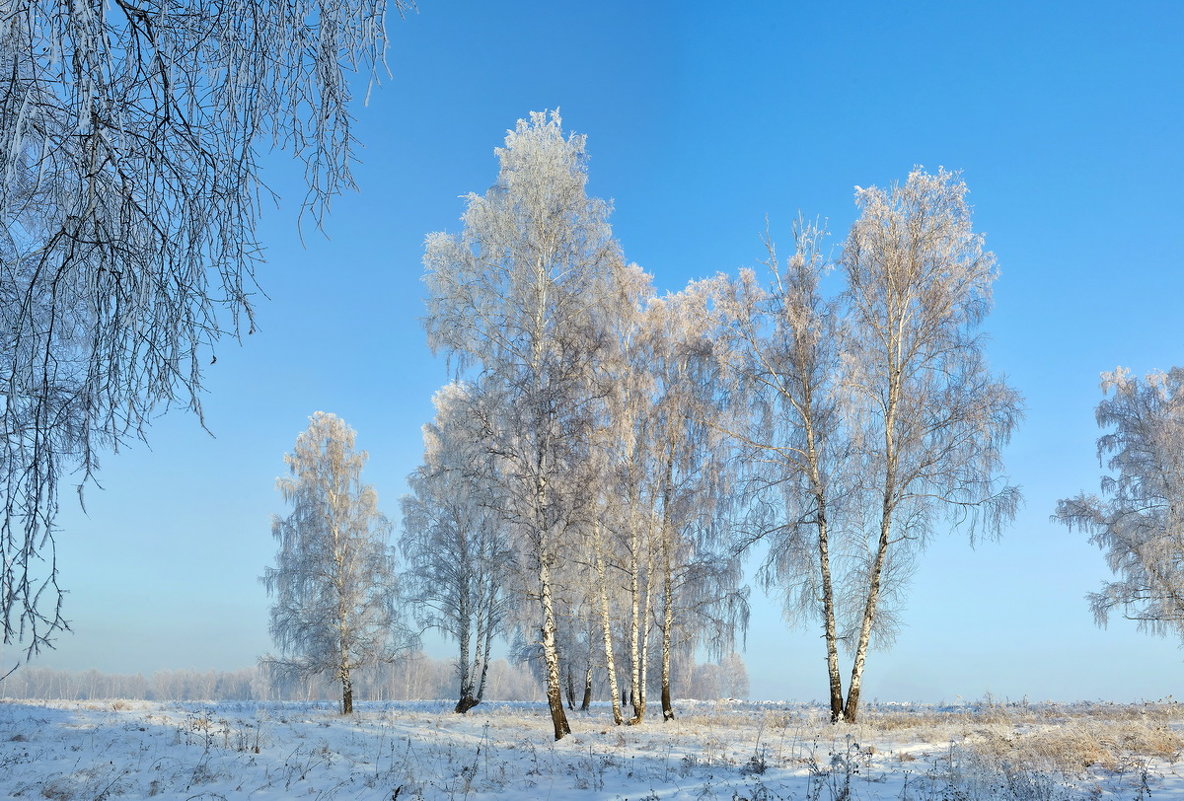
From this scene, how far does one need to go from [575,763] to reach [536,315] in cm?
742

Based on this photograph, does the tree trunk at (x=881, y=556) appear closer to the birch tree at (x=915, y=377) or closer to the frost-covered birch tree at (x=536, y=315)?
the birch tree at (x=915, y=377)

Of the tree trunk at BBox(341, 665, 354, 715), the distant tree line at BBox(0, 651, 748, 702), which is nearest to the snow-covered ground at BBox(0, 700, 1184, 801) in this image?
the tree trunk at BBox(341, 665, 354, 715)

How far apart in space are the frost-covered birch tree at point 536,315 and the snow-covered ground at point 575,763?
3241 mm

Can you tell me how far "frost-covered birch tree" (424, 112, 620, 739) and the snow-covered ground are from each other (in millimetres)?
3241

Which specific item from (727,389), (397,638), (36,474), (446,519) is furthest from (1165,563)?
(36,474)

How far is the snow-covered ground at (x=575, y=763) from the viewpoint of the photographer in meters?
6.80

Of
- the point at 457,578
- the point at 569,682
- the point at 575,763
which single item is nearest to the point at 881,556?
the point at 575,763

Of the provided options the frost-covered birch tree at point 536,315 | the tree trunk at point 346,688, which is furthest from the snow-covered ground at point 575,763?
the tree trunk at point 346,688

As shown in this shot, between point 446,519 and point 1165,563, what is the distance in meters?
19.0

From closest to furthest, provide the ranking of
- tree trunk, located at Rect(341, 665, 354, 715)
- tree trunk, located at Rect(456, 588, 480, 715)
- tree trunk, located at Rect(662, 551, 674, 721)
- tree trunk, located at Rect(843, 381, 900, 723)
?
Result: tree trunk, located at Rect(843, 381, 900, 723) < tree trunk, located at Rect(662, 551, 674, 721) < tree trunk, located at Rect(341, 665, 354, 715) < tree trunk, located at Rect(456, 588, 480, 715)

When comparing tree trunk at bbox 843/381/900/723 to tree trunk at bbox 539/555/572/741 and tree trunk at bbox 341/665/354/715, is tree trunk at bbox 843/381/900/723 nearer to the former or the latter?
tree trunk at bbox 539/555/572/741

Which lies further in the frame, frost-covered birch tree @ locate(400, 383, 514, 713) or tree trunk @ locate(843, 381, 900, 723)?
frost-covered birch tree @ locate(400, 383, 514, 713)

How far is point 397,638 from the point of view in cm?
2116

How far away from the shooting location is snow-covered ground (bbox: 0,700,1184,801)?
6.80 metres
